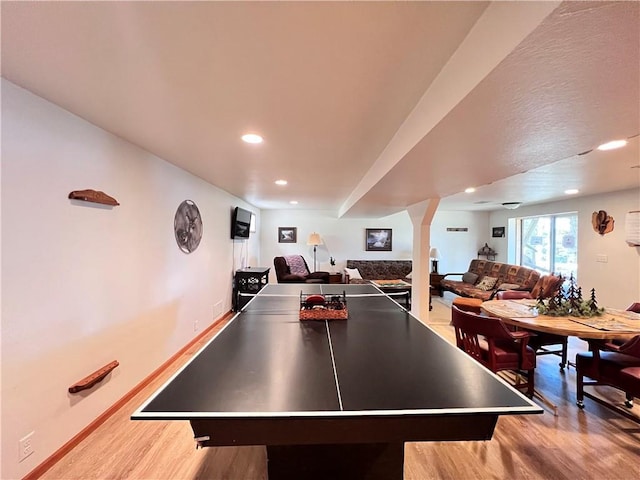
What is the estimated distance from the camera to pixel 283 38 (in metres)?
1.06

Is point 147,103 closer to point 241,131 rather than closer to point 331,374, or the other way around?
point 241,131

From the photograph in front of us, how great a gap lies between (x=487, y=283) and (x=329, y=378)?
228 inches

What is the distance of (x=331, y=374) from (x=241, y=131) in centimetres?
170

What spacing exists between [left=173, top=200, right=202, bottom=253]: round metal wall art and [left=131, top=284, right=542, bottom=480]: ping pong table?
196 cm

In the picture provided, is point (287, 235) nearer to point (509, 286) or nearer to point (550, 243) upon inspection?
point (509, 286)

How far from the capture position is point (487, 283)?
5.84 m

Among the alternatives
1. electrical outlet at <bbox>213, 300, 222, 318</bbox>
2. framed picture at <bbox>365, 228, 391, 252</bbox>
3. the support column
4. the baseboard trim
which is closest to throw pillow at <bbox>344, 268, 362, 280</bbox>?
framed picture at <bbox>365, 228, 391, 252</bbox>

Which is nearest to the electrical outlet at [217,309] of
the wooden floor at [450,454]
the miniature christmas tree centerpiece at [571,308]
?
the wooden floor at [450,454]

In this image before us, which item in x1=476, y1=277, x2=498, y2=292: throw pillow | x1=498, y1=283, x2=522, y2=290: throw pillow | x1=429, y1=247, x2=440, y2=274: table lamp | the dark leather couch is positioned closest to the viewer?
x1=498, y1=283, x2=522, y2=290: throw pillow

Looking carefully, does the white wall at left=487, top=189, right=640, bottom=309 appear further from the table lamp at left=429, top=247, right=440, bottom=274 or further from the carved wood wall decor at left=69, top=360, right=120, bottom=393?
the carved wood wall decor at left=69, top=360, right=120, bottom=393

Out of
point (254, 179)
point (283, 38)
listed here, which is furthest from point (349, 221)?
point (283, 38)

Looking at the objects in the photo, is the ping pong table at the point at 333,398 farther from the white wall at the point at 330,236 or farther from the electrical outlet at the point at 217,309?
the white wall at the point at 330,236

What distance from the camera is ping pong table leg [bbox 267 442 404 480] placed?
142 centimetres

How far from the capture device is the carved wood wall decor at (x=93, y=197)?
187 cm
